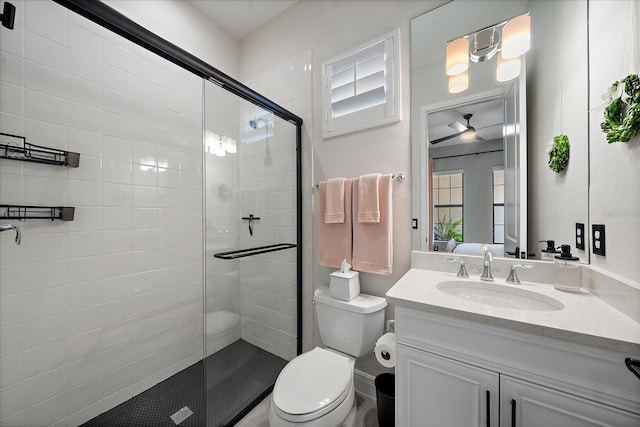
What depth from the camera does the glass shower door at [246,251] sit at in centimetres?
135

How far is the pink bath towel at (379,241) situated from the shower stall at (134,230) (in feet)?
1.84

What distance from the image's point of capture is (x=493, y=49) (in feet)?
4.16

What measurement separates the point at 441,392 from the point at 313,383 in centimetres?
56

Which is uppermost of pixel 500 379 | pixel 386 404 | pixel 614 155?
pixel 614 155

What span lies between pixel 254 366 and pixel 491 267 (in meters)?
Result: 1.55

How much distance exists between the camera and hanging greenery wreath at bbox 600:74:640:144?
29.6 inches

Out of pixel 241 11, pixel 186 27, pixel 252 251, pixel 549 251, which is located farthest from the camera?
pixel 241 11

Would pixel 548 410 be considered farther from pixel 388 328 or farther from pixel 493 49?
pixel 493 49

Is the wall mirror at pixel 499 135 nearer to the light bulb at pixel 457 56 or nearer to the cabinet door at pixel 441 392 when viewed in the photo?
the light bulb at pixel 457 56

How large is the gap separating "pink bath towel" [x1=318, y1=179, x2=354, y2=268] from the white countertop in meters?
0.55

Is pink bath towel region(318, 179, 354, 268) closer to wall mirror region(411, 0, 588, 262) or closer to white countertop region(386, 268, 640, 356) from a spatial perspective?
wall mirror region(411, 0, 588, 262)

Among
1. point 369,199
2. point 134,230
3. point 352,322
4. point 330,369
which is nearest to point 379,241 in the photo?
point 369,199

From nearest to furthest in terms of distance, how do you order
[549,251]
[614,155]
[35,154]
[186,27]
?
1. [614,155]
2. [549,251]
3. [35,154]
4. [186,27]

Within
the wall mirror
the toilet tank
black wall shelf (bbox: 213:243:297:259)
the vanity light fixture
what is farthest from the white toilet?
the vanity light fixture
